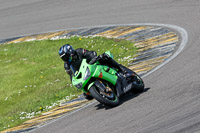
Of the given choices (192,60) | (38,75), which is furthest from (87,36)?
(192,60)

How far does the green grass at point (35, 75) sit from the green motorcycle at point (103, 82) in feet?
7.38

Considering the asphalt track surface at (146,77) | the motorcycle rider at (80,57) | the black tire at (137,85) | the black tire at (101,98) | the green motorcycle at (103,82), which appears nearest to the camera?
the asphalt track surface at (146,77)

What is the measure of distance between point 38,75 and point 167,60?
16.0ft

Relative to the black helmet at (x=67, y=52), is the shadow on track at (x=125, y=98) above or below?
below

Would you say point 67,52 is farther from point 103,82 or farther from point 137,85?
point 137,85

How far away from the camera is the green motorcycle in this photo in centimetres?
929

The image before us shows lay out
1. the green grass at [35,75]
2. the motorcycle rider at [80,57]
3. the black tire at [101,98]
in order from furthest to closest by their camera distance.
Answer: the green grass at [35,75]
the motorcycle rider at [80,57]
the black tire at [101,98]

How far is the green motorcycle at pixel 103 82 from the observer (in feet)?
30.5

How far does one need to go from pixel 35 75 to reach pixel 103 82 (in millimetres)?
5624

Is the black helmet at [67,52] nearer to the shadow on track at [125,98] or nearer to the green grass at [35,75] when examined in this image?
the shadow on track at [125,98]

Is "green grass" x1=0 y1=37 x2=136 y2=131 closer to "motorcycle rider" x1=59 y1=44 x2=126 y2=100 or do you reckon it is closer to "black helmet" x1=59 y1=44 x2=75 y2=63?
"motorcycle rider" x1=59 y1=44 x2=126 y2=100

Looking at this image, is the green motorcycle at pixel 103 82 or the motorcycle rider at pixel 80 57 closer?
the green motorcycle at pixel 103 82

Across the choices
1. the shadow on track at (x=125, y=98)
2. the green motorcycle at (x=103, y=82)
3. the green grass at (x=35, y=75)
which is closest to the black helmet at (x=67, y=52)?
the green motorcycle at (x=103, y=82)

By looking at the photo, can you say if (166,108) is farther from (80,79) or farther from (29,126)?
(29,126)
